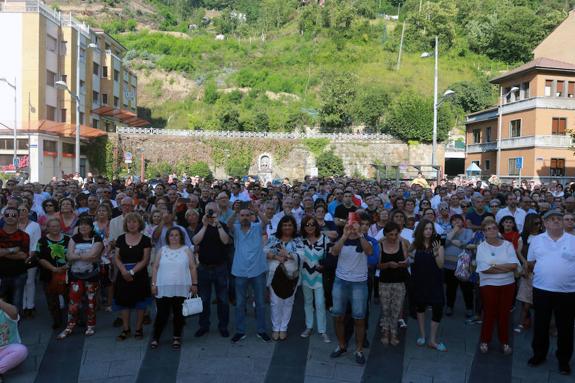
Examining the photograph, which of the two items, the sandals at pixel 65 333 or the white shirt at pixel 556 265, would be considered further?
the sandals at pixel 65 333

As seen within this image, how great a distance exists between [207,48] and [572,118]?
61.2 m

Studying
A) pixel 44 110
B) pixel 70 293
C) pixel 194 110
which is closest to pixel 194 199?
pixel 70 293

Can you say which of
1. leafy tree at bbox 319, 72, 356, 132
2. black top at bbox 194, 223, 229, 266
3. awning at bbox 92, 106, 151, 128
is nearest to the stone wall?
awning at bbox 92, 106, 151, 128

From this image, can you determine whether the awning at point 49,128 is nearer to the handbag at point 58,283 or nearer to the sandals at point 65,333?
the handbag at point 58,283

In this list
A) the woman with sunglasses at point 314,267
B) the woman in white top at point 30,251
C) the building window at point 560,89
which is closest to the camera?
the woman with sunglasses at point 314,267

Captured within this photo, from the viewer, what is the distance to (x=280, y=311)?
20.4 feet

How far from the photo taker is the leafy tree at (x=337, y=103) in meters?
45.7

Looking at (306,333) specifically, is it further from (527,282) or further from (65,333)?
(65,333)

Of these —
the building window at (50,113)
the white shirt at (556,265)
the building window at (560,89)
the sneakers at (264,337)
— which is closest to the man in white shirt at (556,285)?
the white shirt at (556,265)

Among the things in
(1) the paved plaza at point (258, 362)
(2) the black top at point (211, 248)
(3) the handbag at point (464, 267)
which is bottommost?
(1) the paved plaza at point (258, 362)

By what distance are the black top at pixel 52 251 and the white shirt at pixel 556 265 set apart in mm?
5818

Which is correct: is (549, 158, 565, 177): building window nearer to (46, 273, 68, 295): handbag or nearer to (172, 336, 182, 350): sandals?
(172, 336, 182, 350): sandals

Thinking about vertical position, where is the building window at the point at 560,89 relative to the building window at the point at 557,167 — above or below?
above

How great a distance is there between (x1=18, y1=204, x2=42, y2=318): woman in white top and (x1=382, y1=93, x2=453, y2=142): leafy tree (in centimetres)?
3834
